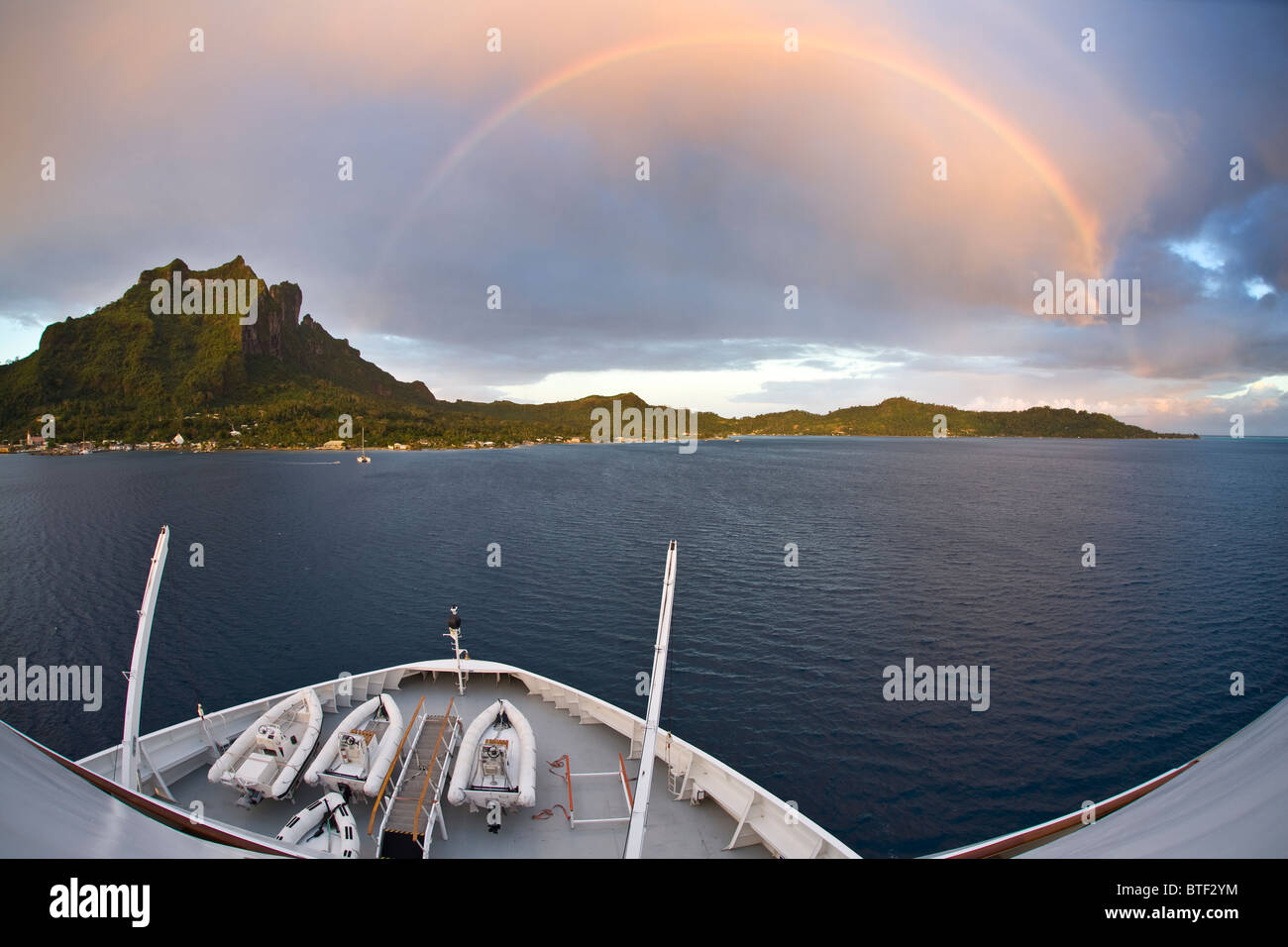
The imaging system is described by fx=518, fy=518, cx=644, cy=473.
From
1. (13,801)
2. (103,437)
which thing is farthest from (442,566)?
(103,437)

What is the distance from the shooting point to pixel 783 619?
31.5m

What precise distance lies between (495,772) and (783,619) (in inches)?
910

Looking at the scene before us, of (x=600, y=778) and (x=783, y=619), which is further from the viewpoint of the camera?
(x=783, y=619)

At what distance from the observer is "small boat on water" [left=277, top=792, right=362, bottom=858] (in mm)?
10156

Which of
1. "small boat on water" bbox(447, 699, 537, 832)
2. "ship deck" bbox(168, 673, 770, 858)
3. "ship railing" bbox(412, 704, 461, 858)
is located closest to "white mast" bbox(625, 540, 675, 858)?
"ship deck" bbox(168, 673, 770, 858)

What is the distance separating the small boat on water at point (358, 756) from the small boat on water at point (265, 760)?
462mm

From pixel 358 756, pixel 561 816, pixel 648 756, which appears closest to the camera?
pixel 648 756

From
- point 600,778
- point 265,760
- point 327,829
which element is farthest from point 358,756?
point 600,778

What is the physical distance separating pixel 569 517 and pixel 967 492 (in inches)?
2630

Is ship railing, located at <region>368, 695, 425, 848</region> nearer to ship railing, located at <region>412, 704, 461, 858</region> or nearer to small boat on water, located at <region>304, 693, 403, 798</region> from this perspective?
small boat on water, located at <region>304, 693, 403, 798</region>

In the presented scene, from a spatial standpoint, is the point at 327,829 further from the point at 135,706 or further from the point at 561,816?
the point at 561,816

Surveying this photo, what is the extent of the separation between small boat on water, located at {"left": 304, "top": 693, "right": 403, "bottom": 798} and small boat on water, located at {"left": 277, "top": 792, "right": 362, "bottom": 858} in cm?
54

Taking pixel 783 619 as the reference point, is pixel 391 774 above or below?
above
